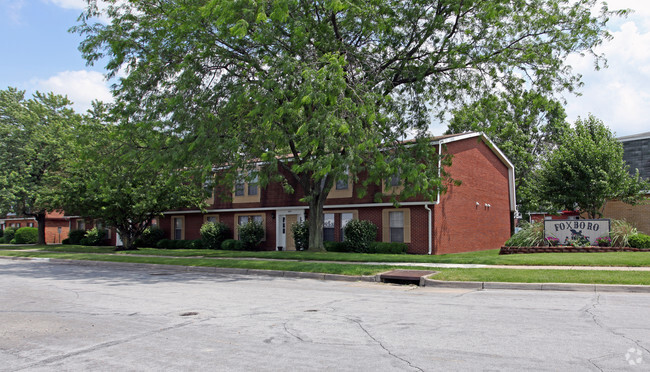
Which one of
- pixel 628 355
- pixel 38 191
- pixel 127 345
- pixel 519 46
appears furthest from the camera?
pixel 38 191

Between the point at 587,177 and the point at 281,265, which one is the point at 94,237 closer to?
the point at 281,265

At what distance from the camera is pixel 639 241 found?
18.7 m

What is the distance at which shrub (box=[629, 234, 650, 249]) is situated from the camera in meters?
18.6

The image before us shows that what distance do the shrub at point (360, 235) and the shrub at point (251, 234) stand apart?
21.0 feet

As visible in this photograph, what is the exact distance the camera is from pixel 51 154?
117 feet

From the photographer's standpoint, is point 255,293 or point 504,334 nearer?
point 504,334

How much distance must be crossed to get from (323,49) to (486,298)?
10844 millimetres

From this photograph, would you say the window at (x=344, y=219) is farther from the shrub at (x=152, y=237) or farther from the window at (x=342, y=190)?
the shrub at (x=152, y=237)

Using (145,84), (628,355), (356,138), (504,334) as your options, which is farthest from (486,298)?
(145,84)

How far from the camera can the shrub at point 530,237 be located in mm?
20688

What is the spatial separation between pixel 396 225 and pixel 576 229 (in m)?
8.19

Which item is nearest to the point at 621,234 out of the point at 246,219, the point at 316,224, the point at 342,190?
the point at 316,224

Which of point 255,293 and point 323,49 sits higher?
point 323,49

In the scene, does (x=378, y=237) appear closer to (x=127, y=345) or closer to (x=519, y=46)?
(x=519, y=46)
